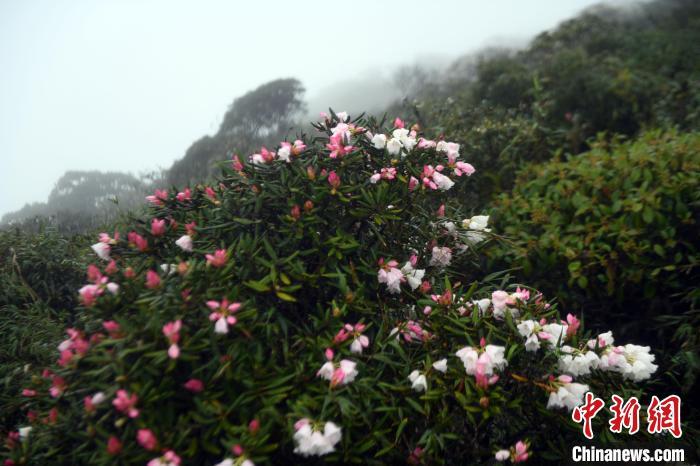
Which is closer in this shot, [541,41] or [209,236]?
[209,236]

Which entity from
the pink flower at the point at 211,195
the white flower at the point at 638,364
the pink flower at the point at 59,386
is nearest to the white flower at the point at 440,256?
the white flower at the point at 638,364

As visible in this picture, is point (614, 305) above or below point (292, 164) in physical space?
below

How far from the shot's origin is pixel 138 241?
2.15 meters

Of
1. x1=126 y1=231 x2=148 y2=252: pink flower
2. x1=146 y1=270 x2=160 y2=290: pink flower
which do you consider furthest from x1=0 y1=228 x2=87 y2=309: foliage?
x1=146 y1=270 x2=160 y2=290: pink flower

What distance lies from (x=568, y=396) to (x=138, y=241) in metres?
2.00

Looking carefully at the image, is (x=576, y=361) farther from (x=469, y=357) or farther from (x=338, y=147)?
(x=338, y=147)

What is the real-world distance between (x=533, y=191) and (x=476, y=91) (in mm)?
4769

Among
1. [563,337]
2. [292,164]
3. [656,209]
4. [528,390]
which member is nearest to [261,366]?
[292,164]

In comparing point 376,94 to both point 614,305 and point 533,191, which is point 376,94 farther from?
point 614,305

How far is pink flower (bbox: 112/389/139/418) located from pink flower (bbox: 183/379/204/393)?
174 millimetres

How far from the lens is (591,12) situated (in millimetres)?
14469

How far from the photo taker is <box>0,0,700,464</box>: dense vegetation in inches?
68.7

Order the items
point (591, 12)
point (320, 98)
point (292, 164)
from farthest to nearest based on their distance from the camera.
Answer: point (591, 12) < point (320, 98) < point (292, 164)

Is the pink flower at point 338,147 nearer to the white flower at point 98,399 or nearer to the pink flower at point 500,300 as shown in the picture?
the pink flower at point 500,300
